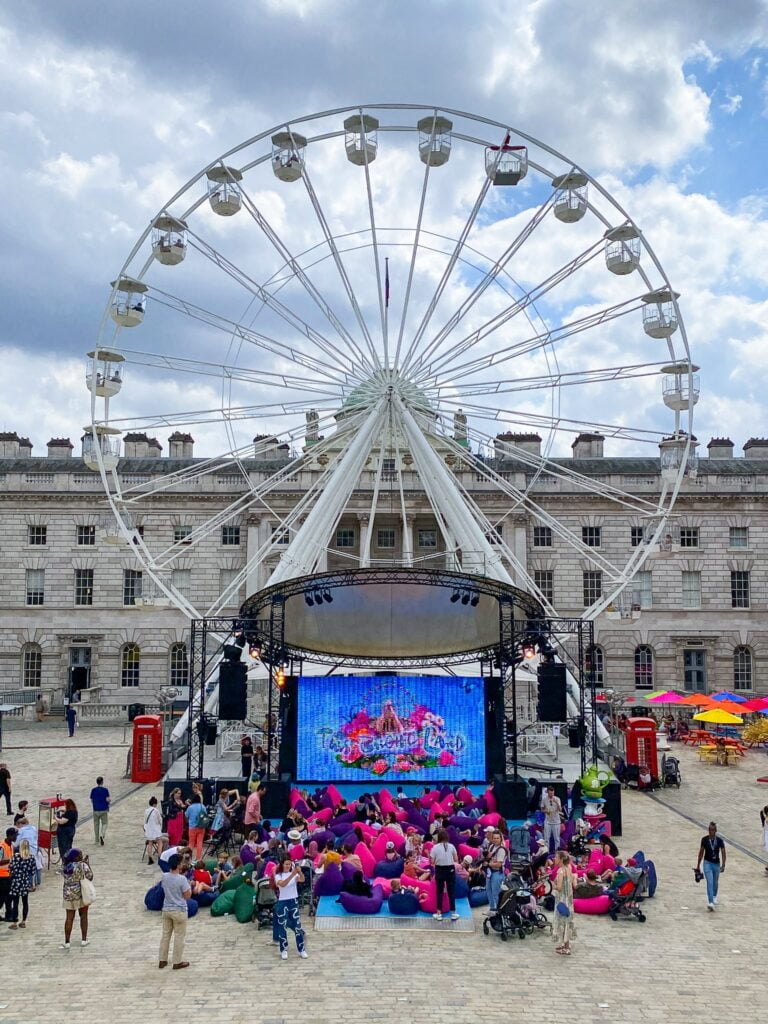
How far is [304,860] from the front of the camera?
1620cm

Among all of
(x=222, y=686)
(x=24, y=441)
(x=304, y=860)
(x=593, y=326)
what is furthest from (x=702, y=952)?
(x=24, y=441)

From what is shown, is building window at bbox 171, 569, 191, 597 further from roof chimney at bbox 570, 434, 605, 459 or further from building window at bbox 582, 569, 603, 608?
roof chimney at bbox 570, 434, 605, 459

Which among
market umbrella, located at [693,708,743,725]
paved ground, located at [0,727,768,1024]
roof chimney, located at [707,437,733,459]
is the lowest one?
paved ground, located at [0,727,768,1024]

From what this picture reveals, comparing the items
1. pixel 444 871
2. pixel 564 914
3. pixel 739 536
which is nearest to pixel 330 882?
pixel 444 871

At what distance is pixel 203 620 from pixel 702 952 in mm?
13459

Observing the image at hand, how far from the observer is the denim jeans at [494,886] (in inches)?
579

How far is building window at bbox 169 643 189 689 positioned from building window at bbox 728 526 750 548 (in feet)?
100.0

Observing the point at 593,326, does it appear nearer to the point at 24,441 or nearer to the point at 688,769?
the point at 688,769

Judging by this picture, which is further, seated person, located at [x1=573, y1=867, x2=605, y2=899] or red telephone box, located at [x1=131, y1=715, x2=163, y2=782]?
red telephone box, located at [x1=131, y1=715, x2=163, y2=782]

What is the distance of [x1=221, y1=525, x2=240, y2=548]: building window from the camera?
51.2 meters

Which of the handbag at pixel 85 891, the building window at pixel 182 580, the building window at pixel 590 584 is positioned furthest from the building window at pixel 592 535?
the handbag at pixel 85 891

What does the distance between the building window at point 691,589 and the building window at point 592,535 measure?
16.0ft

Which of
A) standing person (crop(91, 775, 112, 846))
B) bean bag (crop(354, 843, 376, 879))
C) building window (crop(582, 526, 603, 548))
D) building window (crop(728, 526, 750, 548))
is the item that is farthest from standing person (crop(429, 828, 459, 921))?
building window (crop(728, 526, 750, 548))

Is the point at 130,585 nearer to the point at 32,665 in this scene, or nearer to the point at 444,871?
the point at 32,665
